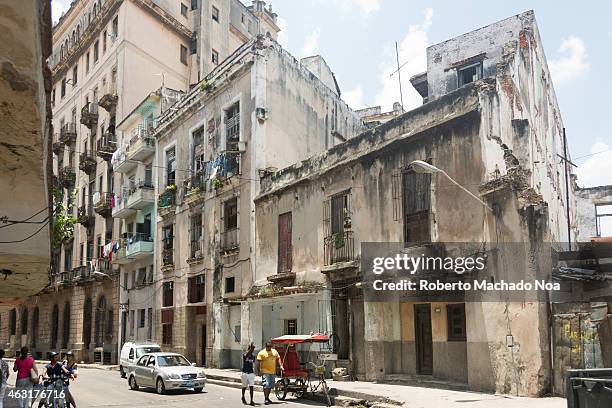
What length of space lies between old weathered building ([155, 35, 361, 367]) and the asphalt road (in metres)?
6.43

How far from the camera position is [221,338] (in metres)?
28.1

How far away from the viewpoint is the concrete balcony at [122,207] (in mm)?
38219

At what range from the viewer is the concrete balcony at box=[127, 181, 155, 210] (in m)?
36.2

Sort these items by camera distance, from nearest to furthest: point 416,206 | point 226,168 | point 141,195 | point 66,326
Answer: point 416,206 < point 226,168 < point 141,195 < point 66,326

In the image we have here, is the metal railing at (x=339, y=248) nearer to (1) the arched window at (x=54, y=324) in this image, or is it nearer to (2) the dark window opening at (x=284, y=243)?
(2) the dark window opening at (x=284, y=243)

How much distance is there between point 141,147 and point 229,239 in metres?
11.3

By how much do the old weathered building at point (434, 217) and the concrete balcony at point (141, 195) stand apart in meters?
11.4

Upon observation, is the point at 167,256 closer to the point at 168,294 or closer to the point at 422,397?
the point at 168,294

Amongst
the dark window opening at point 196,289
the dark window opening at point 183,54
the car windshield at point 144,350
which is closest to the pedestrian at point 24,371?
the car windshield at point 144,350

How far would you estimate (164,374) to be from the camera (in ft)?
64.8

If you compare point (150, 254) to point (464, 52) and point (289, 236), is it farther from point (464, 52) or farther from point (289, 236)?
point (464, 52)

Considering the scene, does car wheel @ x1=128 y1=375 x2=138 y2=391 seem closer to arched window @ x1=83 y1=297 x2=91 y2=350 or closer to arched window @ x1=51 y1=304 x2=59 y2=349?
arched window @ x1=83 y1=297 x2=91 y2=350

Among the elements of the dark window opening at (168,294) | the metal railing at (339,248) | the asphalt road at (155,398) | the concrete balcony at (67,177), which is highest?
the concrete balcony at (67,177)

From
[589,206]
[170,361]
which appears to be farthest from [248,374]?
[589,206]
